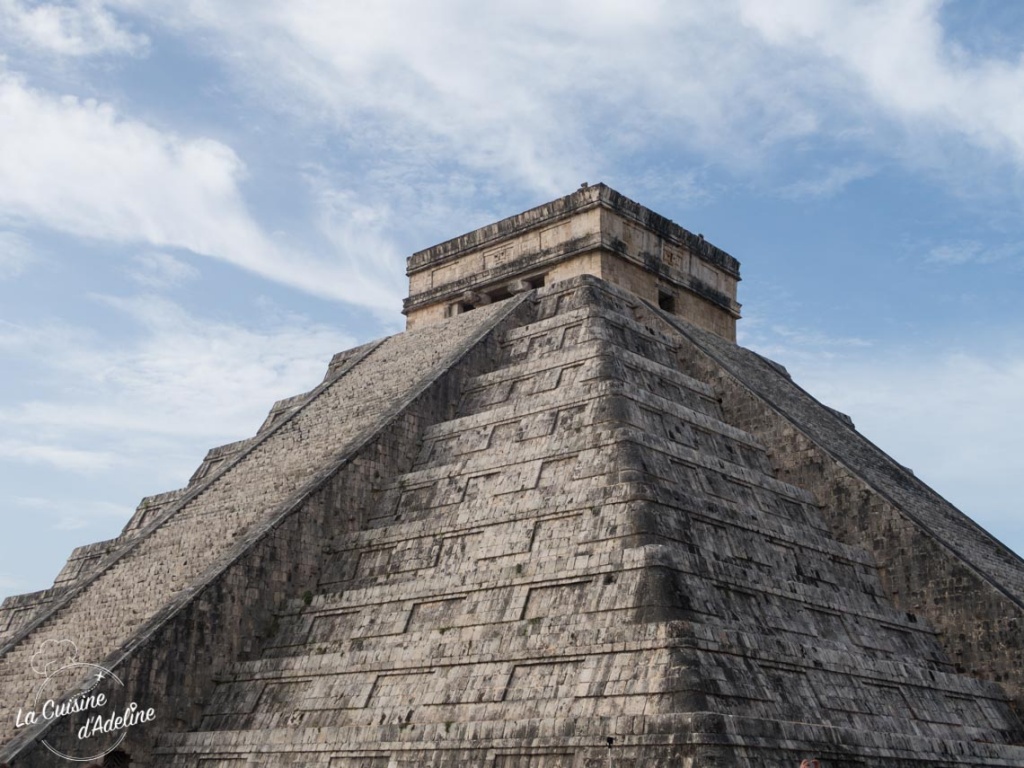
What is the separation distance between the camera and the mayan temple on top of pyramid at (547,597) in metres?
10.5

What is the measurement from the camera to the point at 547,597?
37.9 ft

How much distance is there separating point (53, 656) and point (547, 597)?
21.2 ft

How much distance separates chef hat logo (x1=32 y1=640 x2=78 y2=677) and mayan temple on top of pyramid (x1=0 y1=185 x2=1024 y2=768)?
57 millimetres

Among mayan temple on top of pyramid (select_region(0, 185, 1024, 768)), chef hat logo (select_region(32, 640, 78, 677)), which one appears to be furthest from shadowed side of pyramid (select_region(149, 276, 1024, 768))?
chef hat logo (select_region(32, 640, 78, 677))

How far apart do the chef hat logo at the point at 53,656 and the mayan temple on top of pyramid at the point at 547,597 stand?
6cm

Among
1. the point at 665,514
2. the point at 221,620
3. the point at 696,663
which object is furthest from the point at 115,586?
the point at 696,663

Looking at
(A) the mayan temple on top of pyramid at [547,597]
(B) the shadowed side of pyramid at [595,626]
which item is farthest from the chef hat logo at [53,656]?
(B) the shadowed side of pyramid at [595,626]

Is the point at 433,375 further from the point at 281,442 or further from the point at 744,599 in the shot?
Result: the point at 744,599

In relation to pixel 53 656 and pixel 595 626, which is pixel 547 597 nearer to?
pixel 595 626

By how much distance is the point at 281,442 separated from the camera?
1791 cm

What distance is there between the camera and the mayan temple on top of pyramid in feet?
34.5

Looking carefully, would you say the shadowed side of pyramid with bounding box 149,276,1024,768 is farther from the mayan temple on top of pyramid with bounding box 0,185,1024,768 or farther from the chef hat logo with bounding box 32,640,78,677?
the chef hat logo with bounding box 32,640,78,677

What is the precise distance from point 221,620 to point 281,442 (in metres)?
4.99

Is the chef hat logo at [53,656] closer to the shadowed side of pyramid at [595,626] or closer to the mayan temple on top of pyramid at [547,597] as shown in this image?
the mayan temple on top of pyramid at [547,597]
